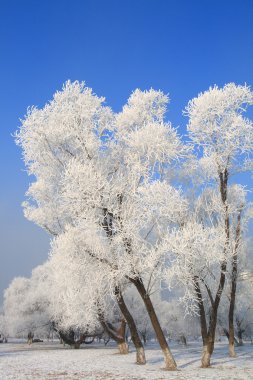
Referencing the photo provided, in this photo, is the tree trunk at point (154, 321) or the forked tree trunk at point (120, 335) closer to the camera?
the tree trunk at point (154, 321)

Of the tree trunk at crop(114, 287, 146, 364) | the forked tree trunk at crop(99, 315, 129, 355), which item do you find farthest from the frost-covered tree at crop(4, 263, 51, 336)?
the tree trunk at crop(114, 287, 146, 364)

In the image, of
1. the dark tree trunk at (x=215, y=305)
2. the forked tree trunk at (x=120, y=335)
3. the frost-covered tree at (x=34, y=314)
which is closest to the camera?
the dark tree trunk at (x=215, y=305)

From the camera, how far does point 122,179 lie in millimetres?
20531

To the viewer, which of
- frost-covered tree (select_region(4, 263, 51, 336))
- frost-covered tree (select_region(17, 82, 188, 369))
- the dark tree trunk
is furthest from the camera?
frost-covered tree (select_region(4, 263, 51, 336))

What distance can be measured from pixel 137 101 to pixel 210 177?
242 inches

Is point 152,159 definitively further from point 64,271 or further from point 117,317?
point 117,317

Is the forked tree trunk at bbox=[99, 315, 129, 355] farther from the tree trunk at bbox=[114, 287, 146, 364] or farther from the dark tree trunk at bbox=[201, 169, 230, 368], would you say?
the dark tree trunk at bbox=[201, 169, 230, 368]

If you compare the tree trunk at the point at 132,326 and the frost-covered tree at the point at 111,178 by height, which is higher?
the frost-covered tree at the point at 111,178

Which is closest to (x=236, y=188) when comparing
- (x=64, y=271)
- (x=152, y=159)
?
(x=152, y=159)

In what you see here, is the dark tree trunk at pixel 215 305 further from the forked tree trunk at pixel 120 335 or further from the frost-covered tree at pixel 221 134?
the forked tree trunk at pixel 120 335

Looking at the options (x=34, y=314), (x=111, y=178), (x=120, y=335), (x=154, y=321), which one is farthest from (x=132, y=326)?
(x=34, y=314)

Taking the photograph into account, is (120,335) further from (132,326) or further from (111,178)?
(111,178)

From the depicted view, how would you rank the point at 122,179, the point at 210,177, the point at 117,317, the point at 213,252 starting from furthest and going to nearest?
the point at 117,317
the point at 210,177
the point at 122,179
the point at 213,252

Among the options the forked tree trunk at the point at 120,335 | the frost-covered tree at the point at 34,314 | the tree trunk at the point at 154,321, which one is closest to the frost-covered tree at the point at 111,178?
the tree trunk at the point at 154,321
